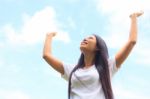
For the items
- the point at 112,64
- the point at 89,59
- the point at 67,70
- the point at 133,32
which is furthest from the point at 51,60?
the point at 133,32

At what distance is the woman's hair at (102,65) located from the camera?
195 inches

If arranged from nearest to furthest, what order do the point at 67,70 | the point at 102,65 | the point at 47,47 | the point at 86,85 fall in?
1. the point at 86,85
2. the point at 102,65
3. the point at 67,70
4. the point at 47,47

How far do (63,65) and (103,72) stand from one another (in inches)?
25.5

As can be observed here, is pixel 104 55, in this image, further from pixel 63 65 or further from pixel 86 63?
pixel 63 65

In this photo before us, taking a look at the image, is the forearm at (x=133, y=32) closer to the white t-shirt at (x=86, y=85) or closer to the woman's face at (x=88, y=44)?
the white t-shirt at (x=86, y=85)

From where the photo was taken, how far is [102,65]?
16.8 ft

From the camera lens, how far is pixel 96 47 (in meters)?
5.24

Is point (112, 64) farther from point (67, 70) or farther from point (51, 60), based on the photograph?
point (51, 60)

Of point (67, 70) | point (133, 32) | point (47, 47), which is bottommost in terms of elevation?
point (67, 70)

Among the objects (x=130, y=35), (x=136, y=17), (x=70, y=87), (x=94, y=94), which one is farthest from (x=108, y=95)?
(x=136, y=17)

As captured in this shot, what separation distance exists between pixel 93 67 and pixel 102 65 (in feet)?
0.44

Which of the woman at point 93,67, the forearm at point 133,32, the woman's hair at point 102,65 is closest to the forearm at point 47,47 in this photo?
the woman at point 93,67

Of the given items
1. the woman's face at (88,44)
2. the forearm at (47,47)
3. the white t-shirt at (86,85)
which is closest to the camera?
the white t-shirt at (86,85)

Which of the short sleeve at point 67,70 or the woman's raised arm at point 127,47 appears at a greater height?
the woman's raised arm at point 127,47
